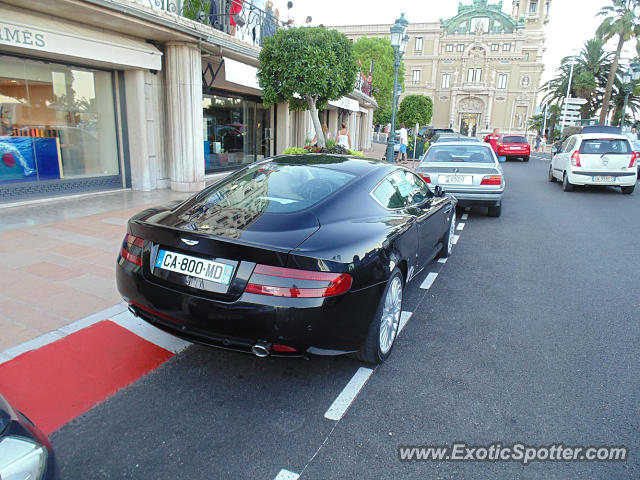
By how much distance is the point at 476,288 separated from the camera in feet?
16.2

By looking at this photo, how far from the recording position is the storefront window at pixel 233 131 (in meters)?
13.8

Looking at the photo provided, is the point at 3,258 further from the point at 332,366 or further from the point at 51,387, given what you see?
the point at 332,366

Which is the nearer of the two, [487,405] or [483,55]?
[487,405]

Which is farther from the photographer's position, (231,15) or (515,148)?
(515,148)

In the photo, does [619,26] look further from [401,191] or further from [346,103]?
[401,191]

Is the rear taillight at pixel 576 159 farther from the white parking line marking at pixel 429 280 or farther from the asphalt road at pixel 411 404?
the white parking line marking at pixel 429 280

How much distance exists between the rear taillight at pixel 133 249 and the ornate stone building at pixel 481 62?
8753 cm

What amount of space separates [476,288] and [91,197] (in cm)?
830

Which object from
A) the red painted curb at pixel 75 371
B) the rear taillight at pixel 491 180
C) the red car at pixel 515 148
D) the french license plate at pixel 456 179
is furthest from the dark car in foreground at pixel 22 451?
the red car at pixel 515 148

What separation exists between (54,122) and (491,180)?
8.88 meters

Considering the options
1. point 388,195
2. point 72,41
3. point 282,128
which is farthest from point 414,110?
point 388,195

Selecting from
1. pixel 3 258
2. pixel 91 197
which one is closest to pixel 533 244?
pixel 3 258

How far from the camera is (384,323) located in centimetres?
321

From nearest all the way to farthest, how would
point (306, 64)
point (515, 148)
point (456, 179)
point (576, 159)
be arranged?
point (456, 179) → point (306, 64) → point (576, 159) → point (515, 148)
